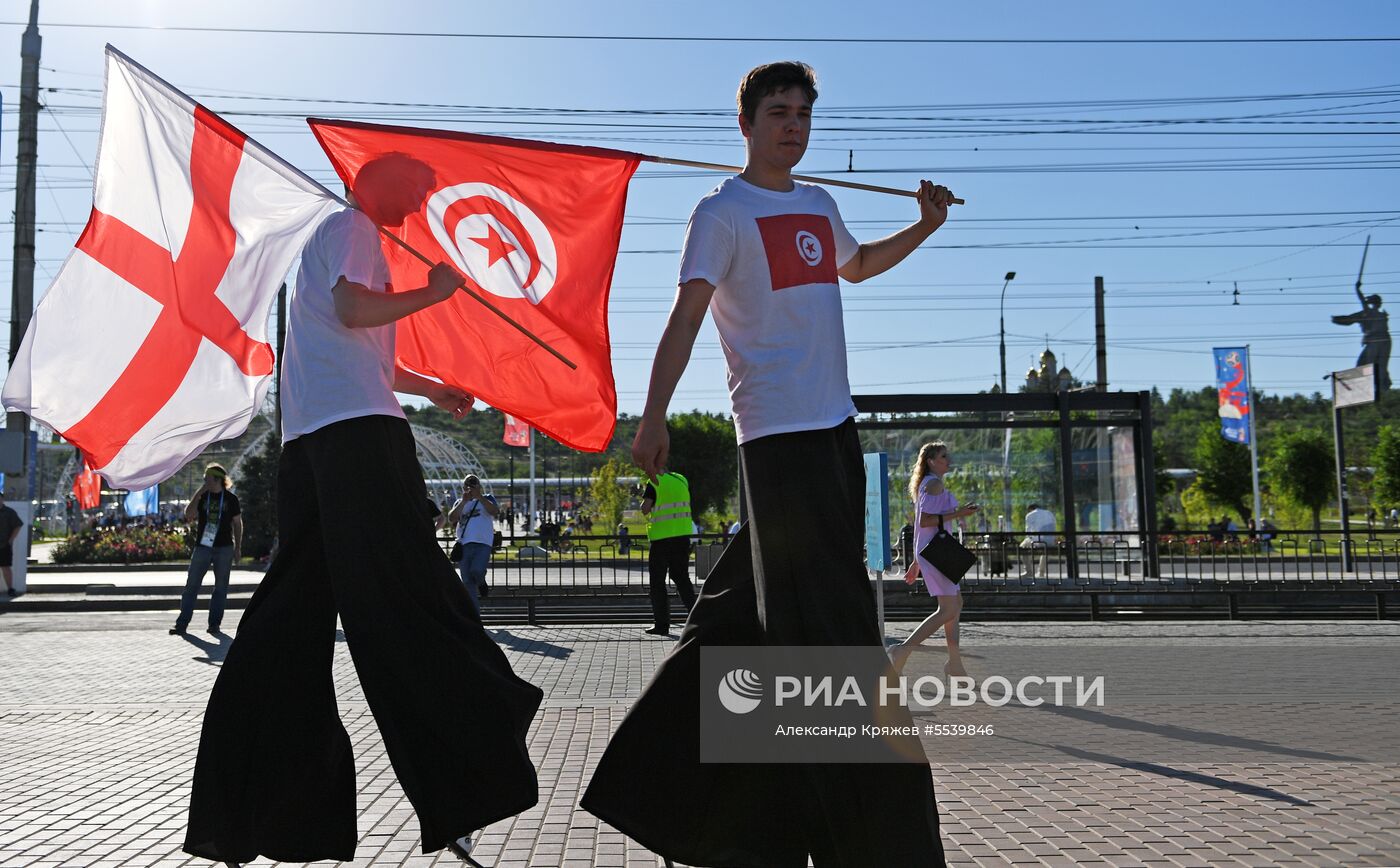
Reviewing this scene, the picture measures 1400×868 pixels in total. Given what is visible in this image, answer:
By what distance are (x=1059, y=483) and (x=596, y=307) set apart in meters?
20.1

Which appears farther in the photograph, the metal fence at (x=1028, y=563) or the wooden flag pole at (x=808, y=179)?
the metal fence at (x=1028, y=563)

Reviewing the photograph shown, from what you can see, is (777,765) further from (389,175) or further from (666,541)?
(666,541)

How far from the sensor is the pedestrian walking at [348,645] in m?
3.31

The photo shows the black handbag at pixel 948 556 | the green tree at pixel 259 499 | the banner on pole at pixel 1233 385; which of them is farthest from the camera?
the banner on pole at pixel 1233 385

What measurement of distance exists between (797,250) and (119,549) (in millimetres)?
34374

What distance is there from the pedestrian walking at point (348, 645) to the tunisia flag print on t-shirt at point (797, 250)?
893 mm

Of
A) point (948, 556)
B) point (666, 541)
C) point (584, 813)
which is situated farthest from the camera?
point (666, 541)

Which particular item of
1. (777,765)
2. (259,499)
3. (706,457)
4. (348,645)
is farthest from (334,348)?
(706,457)

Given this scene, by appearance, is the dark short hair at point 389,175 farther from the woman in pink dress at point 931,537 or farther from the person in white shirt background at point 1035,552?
the person in white shirt background at point 1035,552

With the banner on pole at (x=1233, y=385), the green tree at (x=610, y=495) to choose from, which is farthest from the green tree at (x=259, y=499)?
the banner on pole at (x=1233, y=385)

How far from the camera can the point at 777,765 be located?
3.21 meters

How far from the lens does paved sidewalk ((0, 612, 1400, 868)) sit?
391cm

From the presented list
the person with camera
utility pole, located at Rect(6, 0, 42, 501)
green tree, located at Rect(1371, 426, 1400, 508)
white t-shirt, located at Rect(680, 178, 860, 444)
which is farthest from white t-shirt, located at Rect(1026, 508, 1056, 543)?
green tree, located at Rect(1371, 426, 1400, 508)

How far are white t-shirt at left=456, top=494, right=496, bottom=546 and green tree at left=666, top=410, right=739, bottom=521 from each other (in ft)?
154
